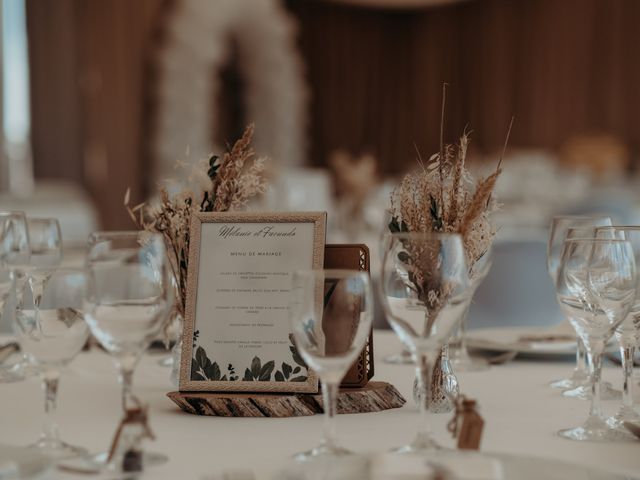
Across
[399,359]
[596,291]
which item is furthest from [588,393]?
[399,359]

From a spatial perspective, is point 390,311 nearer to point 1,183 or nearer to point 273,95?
point 1,183

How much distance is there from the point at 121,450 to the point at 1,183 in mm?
6918

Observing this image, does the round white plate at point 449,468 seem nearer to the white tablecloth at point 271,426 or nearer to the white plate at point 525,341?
the white tablecloth at point 271,426

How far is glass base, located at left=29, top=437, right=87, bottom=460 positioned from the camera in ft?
3.38

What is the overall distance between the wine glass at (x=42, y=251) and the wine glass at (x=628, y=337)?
90cm

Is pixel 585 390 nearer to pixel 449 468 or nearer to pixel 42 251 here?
pixel 449 468

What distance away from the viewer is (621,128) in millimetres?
12227

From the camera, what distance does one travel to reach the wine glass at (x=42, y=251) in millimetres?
1583

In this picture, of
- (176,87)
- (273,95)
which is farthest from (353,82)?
(176,87)

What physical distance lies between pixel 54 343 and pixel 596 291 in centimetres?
66

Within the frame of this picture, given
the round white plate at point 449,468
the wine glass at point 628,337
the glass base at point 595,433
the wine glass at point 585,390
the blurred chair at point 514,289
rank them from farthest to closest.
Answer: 1. the blurred chair at point 514,289
2. the wine glass at point 585,390
3. the wine glass at point 628,337
4. the glass base at point 595,433
5. the round white plate at point 449,468

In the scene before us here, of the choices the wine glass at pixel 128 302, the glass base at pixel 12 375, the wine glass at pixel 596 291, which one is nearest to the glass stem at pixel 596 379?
the wine glass at pixel 596 291

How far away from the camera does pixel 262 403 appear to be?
122 cm

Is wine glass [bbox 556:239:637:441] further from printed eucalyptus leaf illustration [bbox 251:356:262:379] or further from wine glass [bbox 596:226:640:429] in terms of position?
printed eucalyptus leaf illustration [bbox 251:356:262:379]
